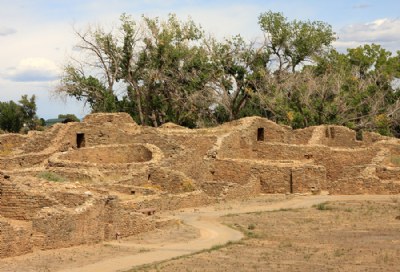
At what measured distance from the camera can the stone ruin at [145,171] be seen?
23094 mm

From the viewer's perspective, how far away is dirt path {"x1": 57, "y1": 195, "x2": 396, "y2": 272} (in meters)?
20.5

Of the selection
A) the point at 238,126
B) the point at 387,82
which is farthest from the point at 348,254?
the point at 387,82

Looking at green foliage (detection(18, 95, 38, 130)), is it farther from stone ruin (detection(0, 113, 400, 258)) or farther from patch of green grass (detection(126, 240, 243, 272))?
patch of green grass (detection(126, 240, 243, 272))

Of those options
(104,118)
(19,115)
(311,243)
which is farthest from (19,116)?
(311,243)

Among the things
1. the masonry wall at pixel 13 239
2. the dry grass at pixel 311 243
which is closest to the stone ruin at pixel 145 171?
the masonry wall at pixel 13 239

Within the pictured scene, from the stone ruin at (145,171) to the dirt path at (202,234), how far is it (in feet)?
3.80

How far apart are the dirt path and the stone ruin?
1.16 metres

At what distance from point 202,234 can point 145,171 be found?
28.1ft

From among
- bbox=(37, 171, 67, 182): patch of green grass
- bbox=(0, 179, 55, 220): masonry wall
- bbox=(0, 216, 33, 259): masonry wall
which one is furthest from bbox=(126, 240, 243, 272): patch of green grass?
bbox=(37, 171, 67, 182): patch of green grass

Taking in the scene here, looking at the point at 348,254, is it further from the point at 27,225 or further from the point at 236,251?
the point at 27,225

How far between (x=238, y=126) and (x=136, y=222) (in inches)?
748

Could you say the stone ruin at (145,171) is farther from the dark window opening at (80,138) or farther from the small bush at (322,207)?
the small bush at (322,207)

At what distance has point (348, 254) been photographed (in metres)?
21.5

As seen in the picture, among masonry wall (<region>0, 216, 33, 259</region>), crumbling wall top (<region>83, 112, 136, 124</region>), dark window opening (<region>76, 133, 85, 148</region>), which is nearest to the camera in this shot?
A: masonry wall (<region>0, 216, 33, 259</region>)
